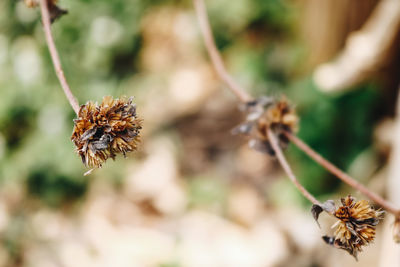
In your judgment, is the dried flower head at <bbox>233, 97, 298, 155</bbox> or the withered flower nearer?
the withered flower

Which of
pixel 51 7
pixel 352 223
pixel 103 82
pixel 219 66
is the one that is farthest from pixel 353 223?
pixel 103 82

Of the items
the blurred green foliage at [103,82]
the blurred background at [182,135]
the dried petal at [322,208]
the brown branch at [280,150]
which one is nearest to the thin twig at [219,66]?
the brown branch at [280,150]

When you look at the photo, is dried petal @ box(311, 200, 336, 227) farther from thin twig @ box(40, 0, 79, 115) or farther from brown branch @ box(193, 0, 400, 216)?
thin twig @ box(40, 0, 79, 115)

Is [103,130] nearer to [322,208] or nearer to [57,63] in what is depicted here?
[57,63]

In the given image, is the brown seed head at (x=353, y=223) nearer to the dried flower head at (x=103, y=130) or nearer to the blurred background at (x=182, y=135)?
the dried flower head at (x=103, y=130)

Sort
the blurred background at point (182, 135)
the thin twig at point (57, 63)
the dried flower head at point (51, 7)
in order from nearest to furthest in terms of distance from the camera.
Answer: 1. the thin twig at point (57, 63)
2. the dried flower head at point (51, 7)
3. the blurred background at point (182, 135)

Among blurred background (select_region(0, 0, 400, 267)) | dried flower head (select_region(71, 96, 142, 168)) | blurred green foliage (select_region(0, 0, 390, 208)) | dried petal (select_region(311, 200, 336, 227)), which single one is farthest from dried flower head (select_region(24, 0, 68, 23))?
blurred green foliage (select_region(0, 0, 390, 208))
